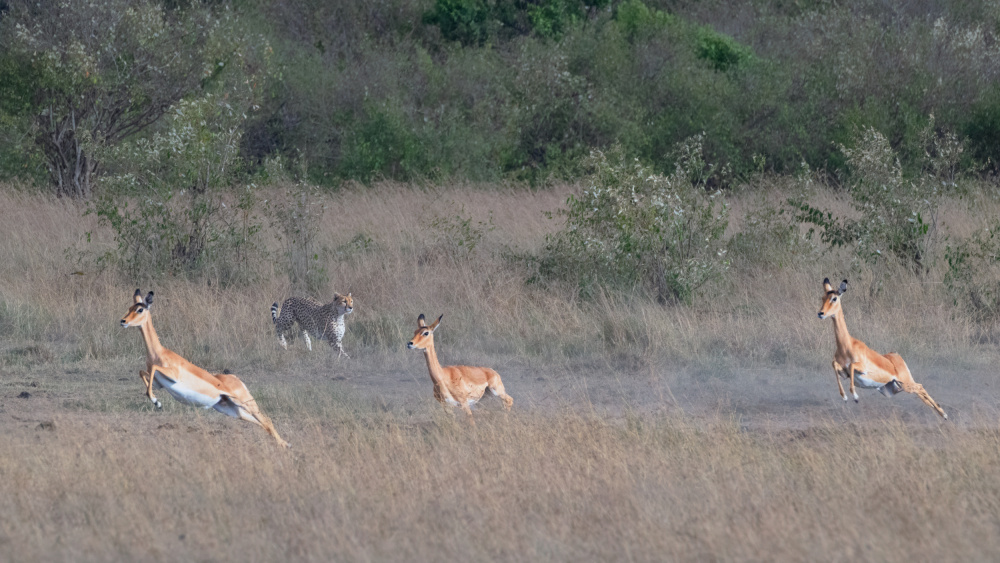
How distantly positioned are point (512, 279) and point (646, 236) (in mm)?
1648

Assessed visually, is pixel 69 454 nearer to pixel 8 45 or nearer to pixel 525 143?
pixel 8 45

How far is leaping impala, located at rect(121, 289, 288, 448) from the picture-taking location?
6.47 meters

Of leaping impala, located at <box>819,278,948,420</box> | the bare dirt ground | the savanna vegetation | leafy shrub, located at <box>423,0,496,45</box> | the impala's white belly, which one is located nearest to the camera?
the savanna vegetation

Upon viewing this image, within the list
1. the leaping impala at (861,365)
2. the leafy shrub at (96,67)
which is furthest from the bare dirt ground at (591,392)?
the leafy shrub at (96,67)

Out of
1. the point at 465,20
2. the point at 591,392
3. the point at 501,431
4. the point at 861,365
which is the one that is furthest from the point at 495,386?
the point at 465,20

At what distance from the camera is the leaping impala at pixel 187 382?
647 cm

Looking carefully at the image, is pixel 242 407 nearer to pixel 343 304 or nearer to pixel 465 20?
pixel 343 304

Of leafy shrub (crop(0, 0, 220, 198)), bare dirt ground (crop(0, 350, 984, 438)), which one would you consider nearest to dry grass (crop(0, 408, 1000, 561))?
bare dirt ground (crop(0, 350, 984, 438))

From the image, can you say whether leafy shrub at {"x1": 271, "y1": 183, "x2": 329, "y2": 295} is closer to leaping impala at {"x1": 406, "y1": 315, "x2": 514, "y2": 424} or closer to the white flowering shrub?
the white flowering shrub

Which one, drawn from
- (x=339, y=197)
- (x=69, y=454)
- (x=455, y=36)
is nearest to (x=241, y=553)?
(x=69, y=454)

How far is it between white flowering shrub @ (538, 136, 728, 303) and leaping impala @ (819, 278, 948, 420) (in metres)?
4.37

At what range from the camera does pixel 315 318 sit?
415 inches

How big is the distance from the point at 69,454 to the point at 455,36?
23.8 metres

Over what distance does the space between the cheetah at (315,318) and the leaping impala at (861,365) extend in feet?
16.0
